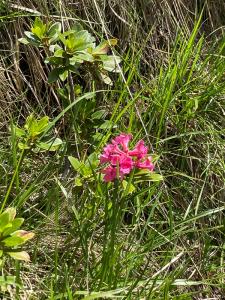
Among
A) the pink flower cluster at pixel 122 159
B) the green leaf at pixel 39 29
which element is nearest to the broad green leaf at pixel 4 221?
the pink flower cluster at pixel 122 159

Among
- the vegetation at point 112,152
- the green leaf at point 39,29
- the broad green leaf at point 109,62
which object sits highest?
the green leaf at point 39,29

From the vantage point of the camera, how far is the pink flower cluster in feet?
5.23

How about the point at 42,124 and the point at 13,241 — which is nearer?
the point at 13,241

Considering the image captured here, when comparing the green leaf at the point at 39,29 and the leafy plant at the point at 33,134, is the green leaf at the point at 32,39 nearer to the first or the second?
the green leaf at the point at 39,29

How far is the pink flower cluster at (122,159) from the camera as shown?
1.59m

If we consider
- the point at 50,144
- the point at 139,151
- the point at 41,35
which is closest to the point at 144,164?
the point at 139,151

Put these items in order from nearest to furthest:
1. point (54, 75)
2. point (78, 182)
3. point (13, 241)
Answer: point (13, 241), point (78, 182), point (54, 75)

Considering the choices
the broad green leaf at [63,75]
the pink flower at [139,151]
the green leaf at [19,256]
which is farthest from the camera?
the broad green leaf at [63,75]

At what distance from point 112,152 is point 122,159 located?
0.12 ft

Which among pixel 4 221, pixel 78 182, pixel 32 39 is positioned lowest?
pixel 78 182

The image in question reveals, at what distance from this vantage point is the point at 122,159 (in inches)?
62.9

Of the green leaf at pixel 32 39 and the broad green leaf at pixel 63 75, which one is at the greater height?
the green leaf at pixel 32 39

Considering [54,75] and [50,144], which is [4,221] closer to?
[50,144]

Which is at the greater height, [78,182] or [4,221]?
[4,221]
